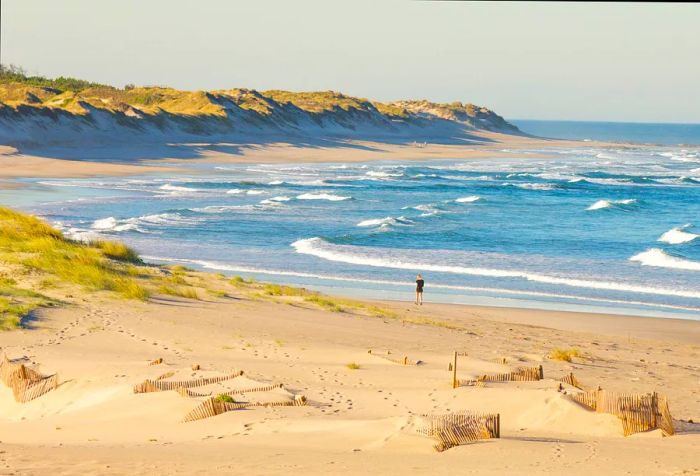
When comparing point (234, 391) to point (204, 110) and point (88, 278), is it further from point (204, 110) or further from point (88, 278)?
point (204, 110)

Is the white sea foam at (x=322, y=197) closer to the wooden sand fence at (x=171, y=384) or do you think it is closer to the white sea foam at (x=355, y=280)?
the white sea foam at (x=355, y=280)

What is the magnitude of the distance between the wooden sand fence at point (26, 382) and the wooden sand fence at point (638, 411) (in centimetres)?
623

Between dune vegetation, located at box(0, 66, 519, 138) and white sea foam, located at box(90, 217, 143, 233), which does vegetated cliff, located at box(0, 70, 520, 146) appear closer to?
dune vegetation, located at box(0, 66, 519, 138)

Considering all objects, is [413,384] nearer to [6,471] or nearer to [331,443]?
[331,443]

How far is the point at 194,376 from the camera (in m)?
11.2

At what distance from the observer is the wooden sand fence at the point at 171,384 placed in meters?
10.3

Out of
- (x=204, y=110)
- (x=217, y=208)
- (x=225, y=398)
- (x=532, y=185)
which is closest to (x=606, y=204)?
(x=532, y=185)

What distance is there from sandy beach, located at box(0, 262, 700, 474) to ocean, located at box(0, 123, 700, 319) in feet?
19.9

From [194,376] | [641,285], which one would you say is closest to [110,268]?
[194,376]

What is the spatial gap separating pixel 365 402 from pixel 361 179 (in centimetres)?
5266

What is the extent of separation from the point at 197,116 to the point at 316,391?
8495 centimetres

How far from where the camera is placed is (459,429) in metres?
8.46

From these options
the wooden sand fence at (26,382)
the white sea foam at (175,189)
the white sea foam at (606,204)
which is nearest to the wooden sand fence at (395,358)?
the wooden sand fence at (26,382)

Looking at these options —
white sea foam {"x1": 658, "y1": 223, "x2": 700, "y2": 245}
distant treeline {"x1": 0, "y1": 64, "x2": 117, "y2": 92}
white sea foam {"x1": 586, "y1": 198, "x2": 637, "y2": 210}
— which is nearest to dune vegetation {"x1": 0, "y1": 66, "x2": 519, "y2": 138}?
distant treeline {"x1": 0, "y1": 64, "x2": 117, "y2": 92}
